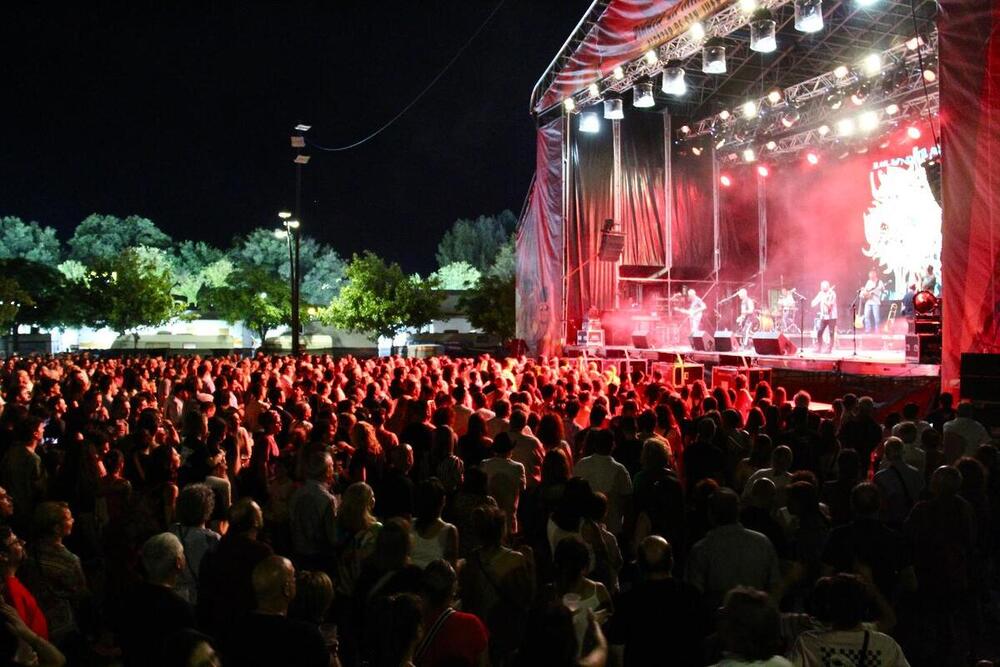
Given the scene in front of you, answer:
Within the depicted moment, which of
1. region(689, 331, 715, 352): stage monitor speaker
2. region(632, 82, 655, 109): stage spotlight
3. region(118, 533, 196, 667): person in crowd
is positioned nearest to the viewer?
region(118, 533, 196, 667): person in crowd

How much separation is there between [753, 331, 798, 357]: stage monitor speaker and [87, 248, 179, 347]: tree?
105 feet

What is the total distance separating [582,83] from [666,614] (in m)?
17.7

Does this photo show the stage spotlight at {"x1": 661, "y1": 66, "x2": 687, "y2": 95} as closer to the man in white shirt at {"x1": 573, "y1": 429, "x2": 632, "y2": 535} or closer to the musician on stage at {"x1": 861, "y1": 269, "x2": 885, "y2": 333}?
the musician on stage at {"x1": 861, "y1": 269, "x2": 885, "y2": 333}

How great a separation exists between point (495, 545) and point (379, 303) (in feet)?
121

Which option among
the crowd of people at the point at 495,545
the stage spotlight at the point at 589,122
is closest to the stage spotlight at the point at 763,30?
the stage spotlight at the point at 589,122

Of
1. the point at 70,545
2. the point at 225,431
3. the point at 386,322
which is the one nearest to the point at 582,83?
the point at 225,431

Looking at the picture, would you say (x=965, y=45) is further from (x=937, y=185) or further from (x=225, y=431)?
(x=225, y=431)

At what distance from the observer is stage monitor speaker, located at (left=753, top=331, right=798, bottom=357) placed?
16812 millimetres

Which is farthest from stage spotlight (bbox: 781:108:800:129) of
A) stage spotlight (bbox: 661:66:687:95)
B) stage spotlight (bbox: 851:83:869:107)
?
stage spotlight (bbox: 661:66:687:95)

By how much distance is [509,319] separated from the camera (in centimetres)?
3753

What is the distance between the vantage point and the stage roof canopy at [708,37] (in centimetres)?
1538

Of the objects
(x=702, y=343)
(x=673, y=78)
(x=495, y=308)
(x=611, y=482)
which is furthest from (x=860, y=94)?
(x=495, y=308)

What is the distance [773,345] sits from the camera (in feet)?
55.4

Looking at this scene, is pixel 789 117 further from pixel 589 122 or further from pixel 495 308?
pixel 495 308
